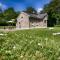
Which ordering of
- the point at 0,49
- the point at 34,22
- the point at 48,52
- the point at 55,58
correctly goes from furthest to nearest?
1. the point at 34,22
2. the point at 0,49
3. the point at 48,52
4. the point at 55,58

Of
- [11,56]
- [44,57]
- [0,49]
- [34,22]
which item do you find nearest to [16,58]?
[11,56]

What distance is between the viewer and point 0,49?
852 cm

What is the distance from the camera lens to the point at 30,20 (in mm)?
69500

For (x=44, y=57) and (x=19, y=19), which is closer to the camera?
(x=44, y=57)

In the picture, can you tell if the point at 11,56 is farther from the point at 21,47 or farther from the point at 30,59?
the point at 21,47

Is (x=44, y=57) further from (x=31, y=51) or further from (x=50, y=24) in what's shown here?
(x=50, y=24)

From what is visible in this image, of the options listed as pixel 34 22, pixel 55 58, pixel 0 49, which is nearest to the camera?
pixel 55 58

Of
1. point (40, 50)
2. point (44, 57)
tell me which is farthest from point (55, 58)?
point (40, 50)

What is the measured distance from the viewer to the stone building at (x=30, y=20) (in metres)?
69.3

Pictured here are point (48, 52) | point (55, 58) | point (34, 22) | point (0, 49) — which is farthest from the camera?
point (34, 22)

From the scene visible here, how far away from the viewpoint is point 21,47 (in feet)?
28.7

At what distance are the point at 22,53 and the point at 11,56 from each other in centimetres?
55

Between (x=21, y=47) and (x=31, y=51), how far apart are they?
2.64 ft

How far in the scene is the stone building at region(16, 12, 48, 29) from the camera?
69.3 meters
